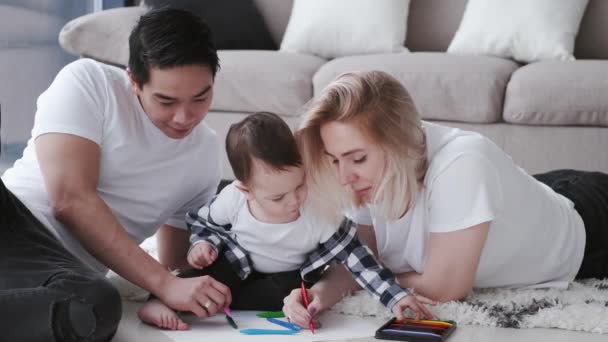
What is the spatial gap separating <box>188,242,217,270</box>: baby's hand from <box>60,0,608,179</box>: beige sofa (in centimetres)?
120

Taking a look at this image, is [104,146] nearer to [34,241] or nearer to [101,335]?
[34,241]

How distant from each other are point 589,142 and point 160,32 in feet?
5.13

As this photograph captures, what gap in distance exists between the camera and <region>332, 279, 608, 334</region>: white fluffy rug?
169 centimetres

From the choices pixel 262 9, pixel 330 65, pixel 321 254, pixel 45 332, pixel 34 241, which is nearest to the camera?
pixel 45 332

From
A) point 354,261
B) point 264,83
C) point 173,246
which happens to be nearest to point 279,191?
point 354,261

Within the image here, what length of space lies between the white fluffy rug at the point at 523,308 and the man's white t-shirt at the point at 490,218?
0.06 metres

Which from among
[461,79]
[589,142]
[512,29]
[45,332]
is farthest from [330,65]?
[45,332]

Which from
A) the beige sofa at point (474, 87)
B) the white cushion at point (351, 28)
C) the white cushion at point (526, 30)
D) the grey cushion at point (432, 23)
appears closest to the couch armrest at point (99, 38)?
the beige sofa at point (474, 87)

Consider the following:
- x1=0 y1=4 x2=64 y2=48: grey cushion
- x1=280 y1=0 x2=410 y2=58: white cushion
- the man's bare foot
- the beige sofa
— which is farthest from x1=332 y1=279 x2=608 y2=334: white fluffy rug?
x1=0 y1=4 x2=64 y2=48: grey cushion

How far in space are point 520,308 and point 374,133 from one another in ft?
1.53

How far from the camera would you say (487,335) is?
165 cm

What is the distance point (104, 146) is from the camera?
1.82 meters

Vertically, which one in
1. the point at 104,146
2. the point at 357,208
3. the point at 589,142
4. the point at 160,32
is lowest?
the point at 589,142

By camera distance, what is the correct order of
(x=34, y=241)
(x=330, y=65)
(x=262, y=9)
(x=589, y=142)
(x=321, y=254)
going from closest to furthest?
(x=34, y=241), (x=321, y=254), (x=589, y=142), (x=330, y=65), (x=262, y=9)
